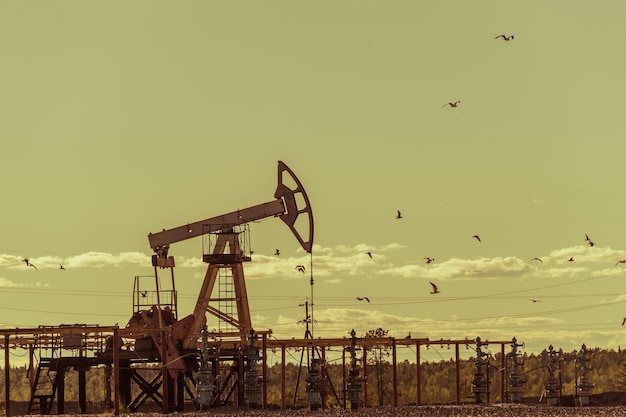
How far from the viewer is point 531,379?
16388cm

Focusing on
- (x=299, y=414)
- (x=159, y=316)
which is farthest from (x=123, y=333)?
(x=299, y=414)

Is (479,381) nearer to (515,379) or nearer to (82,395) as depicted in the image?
(515,379)

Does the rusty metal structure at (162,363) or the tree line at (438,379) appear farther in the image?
the tree line at (438,379)

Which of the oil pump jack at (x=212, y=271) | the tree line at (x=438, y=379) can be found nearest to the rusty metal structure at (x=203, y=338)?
the oil pump jack at (x=212, y=271)

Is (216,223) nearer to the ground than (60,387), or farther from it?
farther from it

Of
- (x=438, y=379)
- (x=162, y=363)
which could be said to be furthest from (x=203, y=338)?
(x=438, y=379)

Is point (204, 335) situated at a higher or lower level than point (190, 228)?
lower

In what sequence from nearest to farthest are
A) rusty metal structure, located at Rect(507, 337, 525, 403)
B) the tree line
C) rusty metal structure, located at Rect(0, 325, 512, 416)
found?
1. rusty metal structure, located at Rect(0, 325, 512, 416)
2. rusty metal structure, located at Rect(507, 337, 525, 403)
3. the tree line

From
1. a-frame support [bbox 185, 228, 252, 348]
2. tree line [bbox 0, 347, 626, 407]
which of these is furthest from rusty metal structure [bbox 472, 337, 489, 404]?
tree line [bbox 0, 347, 626, 407]

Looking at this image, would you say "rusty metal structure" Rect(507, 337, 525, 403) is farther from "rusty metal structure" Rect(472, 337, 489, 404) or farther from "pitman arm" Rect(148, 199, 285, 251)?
"pitman arm" Rect(148, 199, 285, 251)

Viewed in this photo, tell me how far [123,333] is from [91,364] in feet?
11.4

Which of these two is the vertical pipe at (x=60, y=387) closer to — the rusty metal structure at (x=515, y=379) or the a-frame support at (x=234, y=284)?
the a-frame support at (x=234, y=284)

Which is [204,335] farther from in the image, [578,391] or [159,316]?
[578,391]

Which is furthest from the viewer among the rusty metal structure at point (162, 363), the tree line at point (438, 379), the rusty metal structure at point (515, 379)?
the tree line at point (438, 379)
